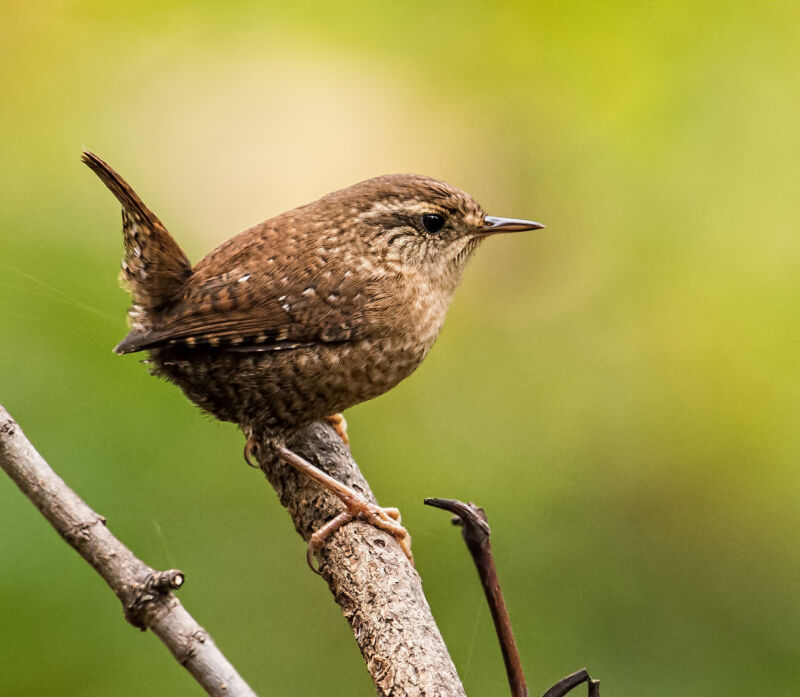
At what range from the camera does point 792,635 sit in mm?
2701

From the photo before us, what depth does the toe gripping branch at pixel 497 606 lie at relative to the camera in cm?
105

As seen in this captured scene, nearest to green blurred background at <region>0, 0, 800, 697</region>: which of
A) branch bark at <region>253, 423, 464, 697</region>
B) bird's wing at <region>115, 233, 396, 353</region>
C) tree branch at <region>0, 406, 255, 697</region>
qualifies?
branch bark at <region>253, 423, 464, 697</region>

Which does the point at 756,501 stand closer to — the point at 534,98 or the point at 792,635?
the point at 792,635

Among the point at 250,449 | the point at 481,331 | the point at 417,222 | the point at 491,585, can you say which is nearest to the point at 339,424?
the point at 250,449

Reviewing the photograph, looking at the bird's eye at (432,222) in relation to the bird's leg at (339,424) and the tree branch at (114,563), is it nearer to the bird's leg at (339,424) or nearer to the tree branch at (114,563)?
the bird's leg at (339,424)

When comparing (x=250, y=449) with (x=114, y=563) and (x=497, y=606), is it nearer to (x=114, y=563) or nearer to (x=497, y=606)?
(x=114, y=563)

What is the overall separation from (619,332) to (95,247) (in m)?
1.64

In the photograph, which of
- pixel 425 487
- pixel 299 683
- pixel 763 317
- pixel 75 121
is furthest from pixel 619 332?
pixel 75 121

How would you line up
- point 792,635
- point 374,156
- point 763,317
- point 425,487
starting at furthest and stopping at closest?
point 374,156
point 763,317
point 425,487
point 792,635

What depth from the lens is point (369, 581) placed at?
1.85 m

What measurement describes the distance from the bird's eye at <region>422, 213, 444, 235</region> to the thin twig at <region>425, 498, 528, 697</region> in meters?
1.21

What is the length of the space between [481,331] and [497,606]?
2.16 meters

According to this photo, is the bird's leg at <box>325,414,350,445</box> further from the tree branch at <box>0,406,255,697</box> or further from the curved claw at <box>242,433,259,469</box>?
the tree branch at <box>0,406,255,697</box>

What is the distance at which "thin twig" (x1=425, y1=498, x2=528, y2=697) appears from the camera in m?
1.09
